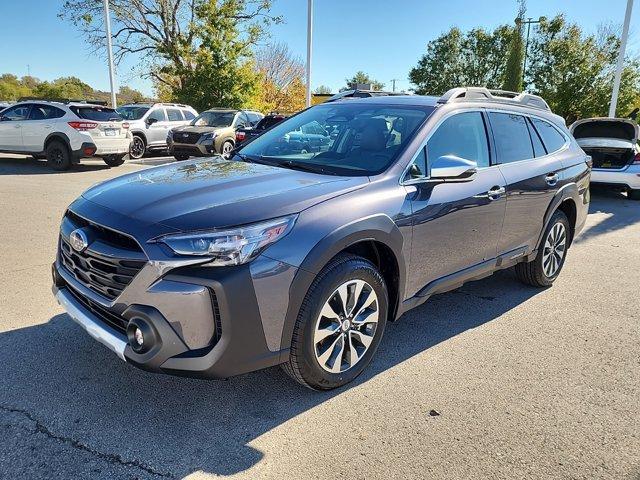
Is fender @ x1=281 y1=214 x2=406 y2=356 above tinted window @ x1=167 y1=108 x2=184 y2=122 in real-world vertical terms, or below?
below

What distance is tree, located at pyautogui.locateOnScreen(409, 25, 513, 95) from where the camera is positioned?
128 ft

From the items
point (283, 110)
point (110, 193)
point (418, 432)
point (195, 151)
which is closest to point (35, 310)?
point (110, 193)

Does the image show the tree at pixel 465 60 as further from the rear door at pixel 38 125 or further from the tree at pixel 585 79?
the rear door at pixel 38 125

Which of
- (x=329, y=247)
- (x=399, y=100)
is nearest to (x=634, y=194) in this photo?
(x=399, y=100)

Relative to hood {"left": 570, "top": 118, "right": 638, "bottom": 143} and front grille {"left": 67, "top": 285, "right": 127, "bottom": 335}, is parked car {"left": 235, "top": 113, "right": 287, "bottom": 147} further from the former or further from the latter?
front grille {"left": 67, "top": 285, "right": 127, "bottom": 335}

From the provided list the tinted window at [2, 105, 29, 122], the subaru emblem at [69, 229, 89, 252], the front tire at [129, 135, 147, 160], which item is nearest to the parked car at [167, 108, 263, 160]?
the front tire at [129, 135, 147, 160]

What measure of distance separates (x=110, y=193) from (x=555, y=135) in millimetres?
4232

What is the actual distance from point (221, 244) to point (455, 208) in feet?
6.06

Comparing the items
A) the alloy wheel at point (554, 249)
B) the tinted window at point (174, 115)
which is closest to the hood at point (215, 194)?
the alloy wheel at point (554, 249)

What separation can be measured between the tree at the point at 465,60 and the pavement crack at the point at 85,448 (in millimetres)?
40444

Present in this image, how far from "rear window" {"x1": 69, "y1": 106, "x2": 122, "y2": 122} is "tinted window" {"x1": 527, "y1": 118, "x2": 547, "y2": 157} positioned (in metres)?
11.5

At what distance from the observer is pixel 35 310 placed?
4.03 metres

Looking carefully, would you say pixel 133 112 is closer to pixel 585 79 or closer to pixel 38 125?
pixel 38 125

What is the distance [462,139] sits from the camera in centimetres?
390
